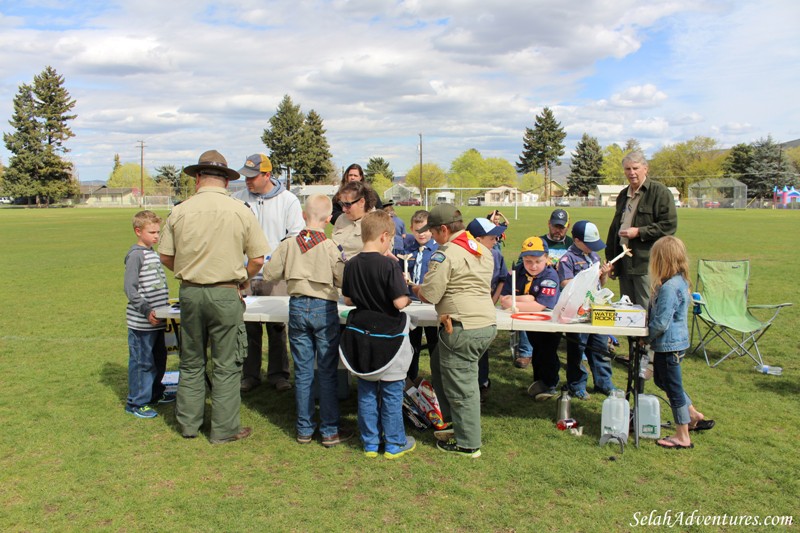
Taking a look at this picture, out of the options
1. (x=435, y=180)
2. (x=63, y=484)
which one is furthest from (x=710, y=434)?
(x=435, y=180)

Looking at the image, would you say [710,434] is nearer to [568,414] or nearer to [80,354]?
[568,414]

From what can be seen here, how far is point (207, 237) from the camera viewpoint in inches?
169

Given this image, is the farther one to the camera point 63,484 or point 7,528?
point 63,484

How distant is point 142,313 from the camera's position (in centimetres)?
500

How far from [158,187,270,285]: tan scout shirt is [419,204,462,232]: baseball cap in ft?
4.62

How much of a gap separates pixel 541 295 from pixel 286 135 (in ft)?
264

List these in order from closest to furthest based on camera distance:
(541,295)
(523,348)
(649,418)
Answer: (649,418) < (541,295) < (523,348)

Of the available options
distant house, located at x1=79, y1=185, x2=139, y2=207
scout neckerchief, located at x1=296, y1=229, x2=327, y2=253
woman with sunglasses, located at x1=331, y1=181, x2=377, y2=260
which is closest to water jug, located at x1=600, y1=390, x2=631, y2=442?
woman with sunglasses, located at x1=331, y1=181, x2=377, y2=260

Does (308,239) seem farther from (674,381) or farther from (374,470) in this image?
(674,381)

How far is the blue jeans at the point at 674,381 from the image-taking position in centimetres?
429

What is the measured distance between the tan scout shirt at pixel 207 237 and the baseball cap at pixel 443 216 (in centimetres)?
141

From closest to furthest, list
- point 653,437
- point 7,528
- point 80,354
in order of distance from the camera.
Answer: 1. point 7,528
2. point 653,437
3. point 80,354

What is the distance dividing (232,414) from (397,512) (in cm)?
171

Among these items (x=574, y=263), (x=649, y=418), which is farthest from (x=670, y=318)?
(x=574, y=263)
